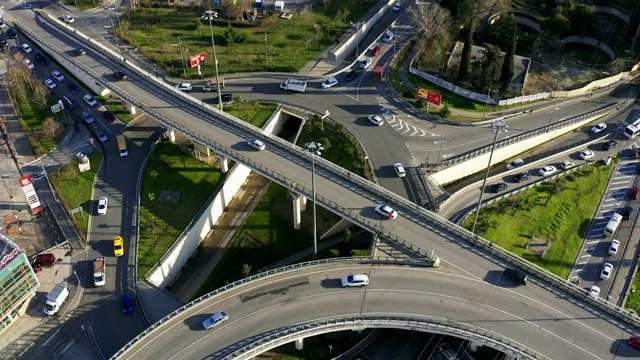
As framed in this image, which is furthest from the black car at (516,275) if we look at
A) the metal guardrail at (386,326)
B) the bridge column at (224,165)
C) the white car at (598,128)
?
the bridge column at (224,165)

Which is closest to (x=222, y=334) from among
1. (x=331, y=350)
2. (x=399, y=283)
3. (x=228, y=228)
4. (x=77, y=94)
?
(x=331, y=350)

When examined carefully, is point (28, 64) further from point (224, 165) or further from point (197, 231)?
point (197, 231)

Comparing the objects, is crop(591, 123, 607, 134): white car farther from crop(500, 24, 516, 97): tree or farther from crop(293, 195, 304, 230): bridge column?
crop(293, 195, 304, 230): bridge column

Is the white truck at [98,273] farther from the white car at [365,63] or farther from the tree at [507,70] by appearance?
the tree at [507,70]

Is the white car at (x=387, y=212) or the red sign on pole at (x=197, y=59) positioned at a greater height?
the red sign on pole at (x=197, y=59)

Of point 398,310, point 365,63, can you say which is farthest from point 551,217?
point 365,63

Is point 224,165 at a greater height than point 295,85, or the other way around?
point 295,85

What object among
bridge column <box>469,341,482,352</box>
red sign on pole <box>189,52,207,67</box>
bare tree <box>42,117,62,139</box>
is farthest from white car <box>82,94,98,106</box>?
bridge column <box>469,341,482,352</box>
